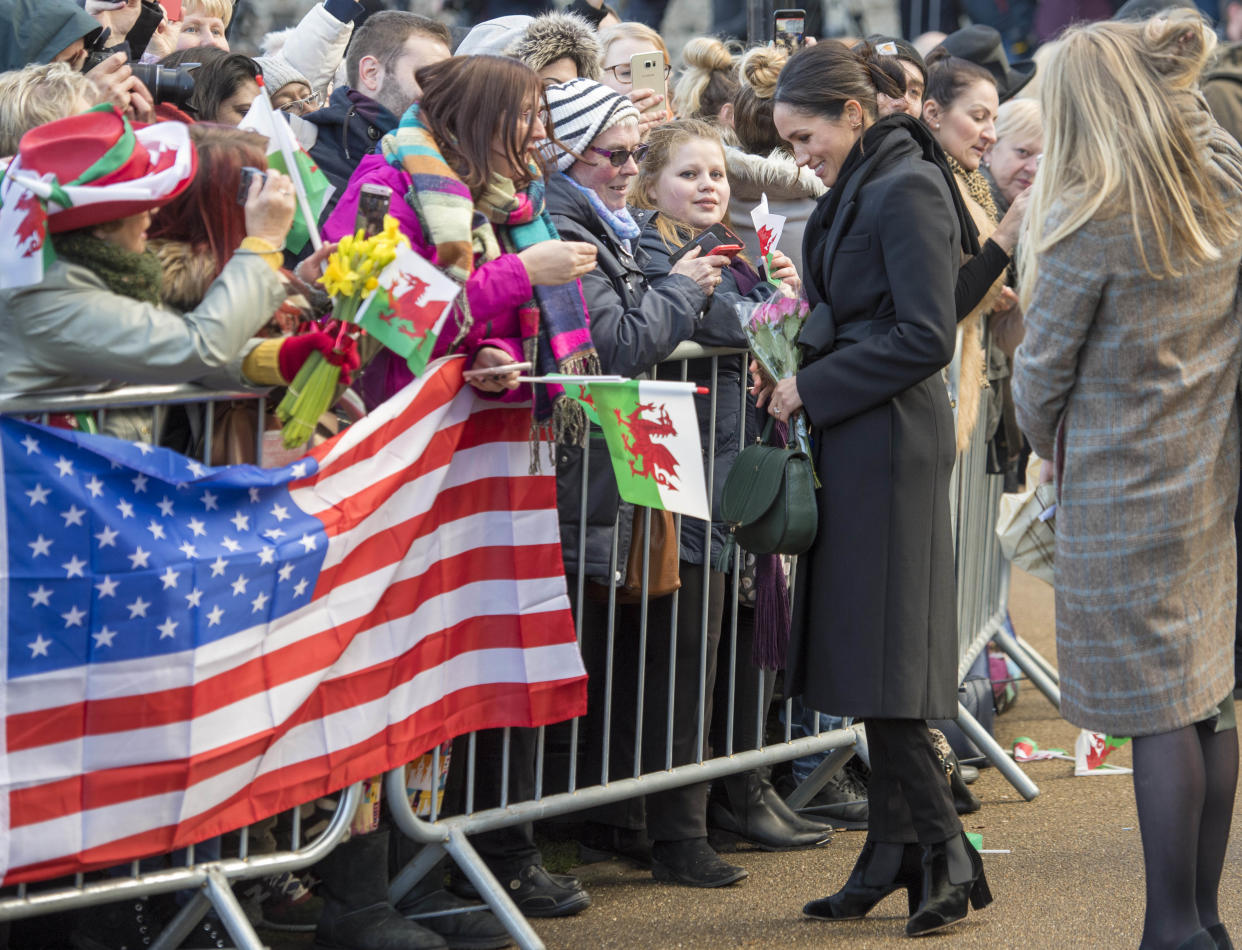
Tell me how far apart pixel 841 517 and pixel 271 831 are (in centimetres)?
160

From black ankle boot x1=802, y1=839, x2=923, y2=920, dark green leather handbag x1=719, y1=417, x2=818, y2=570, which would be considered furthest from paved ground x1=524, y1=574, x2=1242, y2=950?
dark green leather handbag x1=719, y1=417, x2=818, y2=570

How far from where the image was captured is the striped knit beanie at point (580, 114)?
4449 mm

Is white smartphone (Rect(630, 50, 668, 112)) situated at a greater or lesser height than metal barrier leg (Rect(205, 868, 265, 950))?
greater

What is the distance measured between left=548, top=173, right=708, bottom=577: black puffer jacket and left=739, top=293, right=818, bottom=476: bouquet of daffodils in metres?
0.20

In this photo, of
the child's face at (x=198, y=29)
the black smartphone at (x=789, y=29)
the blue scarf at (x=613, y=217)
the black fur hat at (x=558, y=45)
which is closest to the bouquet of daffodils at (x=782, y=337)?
the blue scarf at (x=613, y=217)

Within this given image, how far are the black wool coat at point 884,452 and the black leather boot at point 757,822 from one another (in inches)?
33.4

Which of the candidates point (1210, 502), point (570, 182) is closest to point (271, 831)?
point (570, 182)

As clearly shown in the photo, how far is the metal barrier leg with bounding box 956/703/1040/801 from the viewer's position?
543cm

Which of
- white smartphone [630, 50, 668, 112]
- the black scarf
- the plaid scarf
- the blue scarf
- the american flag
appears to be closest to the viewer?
the american flag

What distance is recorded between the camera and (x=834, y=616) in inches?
→ 160

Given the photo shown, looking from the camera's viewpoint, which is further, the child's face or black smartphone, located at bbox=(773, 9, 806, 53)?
black smartphone, located at bbox=(773, 9, 806, 53)

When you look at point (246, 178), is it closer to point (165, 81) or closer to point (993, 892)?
point (165, 81)

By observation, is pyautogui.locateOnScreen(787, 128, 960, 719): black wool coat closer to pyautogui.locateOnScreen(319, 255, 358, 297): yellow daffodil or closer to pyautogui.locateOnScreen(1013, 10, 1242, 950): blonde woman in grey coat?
pyautogui.locateOnScreen(1013, 10, 1242, 950): blonde woman in grey coat

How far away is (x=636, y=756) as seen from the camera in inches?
173
